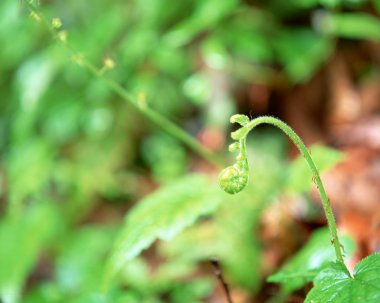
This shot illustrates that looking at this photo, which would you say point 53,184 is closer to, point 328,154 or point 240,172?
point 328,154

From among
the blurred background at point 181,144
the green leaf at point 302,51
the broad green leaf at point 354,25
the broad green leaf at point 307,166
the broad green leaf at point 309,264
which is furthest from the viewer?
the green leaf at point 302,51

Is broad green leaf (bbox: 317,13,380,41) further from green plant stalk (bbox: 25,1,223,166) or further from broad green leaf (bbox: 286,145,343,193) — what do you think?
green plant stalk (bbox: 25,1,223,166)

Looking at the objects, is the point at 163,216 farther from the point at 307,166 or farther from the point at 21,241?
the point at 21,241

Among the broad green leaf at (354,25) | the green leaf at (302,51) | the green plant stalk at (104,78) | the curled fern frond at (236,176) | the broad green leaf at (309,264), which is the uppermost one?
the green leaf at (302,51)

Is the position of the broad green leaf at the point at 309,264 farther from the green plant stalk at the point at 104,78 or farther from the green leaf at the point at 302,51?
the green leaf at the point at 302,51

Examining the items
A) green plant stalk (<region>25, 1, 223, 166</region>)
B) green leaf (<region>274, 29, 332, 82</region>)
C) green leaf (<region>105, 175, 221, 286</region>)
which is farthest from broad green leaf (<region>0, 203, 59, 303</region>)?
green leaf (<region>274, 29, 332, 82</region>)

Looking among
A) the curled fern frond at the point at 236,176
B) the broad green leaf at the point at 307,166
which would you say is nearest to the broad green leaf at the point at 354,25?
the broad green leaf at the point at 307,166
